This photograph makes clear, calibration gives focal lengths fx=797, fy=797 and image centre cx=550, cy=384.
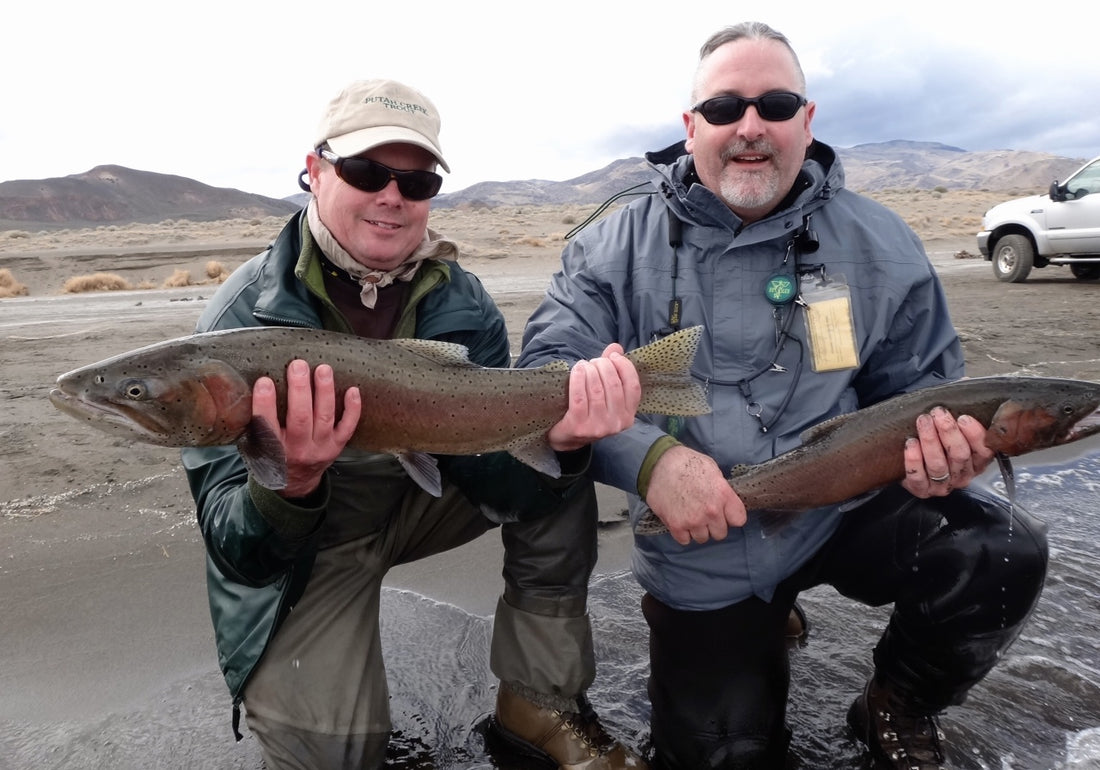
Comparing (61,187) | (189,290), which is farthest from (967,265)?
(61,187)

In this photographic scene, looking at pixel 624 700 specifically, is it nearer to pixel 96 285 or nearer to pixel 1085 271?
pixel 1085 271

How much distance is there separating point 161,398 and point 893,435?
257 cm

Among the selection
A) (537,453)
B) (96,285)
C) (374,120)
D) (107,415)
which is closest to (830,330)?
(537,453)

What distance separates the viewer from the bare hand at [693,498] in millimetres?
2918

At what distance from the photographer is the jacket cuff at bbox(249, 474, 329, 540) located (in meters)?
Answer: 2.65

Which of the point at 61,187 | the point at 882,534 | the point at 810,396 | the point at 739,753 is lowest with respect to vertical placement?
the point at 739,753

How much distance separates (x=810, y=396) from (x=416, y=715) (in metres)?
2.12

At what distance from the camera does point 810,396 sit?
3.28m

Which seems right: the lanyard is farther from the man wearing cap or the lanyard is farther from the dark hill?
the dark hill

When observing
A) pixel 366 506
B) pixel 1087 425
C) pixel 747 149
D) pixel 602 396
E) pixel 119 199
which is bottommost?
pixel 366 506

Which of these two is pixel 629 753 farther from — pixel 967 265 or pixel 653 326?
pixel 967 265

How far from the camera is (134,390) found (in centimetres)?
247

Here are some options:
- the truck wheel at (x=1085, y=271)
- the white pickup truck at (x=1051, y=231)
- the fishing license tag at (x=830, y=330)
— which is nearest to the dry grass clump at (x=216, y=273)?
the white pickup truck at (x=1051, y=231)

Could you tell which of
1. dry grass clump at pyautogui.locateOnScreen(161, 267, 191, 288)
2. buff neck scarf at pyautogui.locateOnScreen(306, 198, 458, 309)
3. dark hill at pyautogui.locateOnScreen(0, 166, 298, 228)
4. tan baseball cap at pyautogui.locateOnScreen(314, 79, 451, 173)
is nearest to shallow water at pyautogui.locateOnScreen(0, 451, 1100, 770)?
buff neck scarf at pyautogui.locateOnScreen(306, 198, 458, 309)
